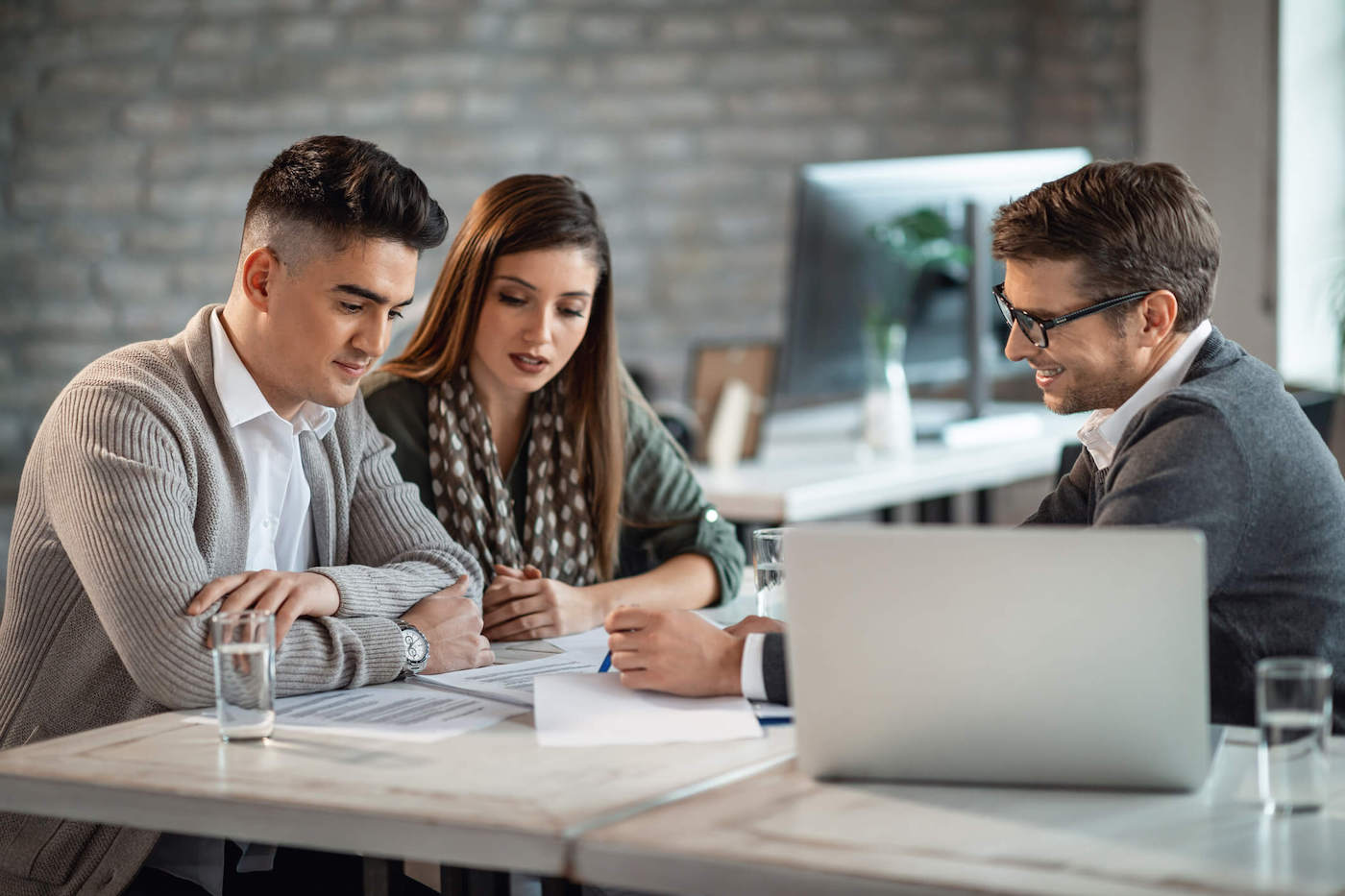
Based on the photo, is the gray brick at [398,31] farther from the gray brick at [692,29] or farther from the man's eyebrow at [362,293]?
the man's eyebrow at [362,293]

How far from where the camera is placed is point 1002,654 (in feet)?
3.47

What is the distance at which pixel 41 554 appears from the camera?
1.48 metres

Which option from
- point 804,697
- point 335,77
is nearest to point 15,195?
point 335,77

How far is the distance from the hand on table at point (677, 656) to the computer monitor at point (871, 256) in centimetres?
204

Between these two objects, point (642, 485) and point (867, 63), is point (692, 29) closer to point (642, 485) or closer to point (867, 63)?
point (867, 63)

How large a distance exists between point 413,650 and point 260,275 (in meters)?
0.46

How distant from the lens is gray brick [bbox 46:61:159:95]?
4.66 metres

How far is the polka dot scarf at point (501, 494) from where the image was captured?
2.01 meters

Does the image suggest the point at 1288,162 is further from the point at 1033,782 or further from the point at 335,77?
the point at 1033,782

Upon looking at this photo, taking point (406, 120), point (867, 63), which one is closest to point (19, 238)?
point (406, 120)

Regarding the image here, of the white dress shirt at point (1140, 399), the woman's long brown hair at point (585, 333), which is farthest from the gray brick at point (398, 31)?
the white dress shirt at point (1140, 399)

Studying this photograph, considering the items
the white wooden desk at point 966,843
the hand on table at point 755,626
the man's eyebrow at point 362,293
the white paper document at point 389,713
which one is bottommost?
the white wooden desk at point 966,843

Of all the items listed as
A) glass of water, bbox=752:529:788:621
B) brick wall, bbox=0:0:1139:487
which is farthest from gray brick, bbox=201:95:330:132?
glass of water, bbox=752:529:788:621

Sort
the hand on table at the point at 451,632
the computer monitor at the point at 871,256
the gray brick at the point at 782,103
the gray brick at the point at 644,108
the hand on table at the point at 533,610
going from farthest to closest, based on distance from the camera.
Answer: the gray brick at the point at 782,103, the gray brick at the point at 644,108, the computer monitor at the point at 871,256, the hand on table at the point at 533,610, the hand on table at the point at 451,632
